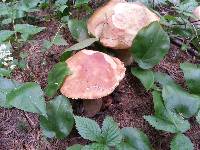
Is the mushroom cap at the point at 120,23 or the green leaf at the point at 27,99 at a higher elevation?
the mushroom cap at the point at 120,23

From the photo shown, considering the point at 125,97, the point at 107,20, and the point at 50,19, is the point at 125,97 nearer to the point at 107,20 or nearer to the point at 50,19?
the point at 107,20

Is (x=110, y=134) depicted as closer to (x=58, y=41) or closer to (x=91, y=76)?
(x=91, y=76)

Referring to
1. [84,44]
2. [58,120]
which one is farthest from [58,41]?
[58,120]

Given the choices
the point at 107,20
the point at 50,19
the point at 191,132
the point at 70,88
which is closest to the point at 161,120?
the point at 191,132

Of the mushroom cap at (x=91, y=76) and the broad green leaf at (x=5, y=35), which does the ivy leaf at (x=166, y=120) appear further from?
the broad green leaf at (x=5, y=35)

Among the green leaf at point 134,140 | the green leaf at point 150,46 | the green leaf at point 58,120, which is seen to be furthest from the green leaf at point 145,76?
the green leaf at point 58,120

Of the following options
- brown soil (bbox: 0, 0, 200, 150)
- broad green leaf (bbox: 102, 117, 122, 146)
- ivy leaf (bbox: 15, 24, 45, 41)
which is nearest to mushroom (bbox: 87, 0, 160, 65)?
brown soil (bbox: 0, 0, 200, 150)

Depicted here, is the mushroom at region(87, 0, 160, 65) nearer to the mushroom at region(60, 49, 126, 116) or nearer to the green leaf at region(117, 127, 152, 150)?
the mushroom at region(60, 49, 126, 116)
